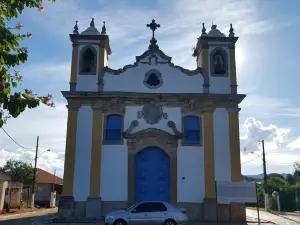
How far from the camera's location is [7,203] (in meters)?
27.7

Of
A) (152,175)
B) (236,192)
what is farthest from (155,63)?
(236,192)

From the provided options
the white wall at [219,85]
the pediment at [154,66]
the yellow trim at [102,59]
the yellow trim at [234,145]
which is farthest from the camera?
the yellow trim at [102,59]

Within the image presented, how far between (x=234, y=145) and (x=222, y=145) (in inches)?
25.9

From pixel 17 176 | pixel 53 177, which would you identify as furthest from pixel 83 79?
pixel 53 177

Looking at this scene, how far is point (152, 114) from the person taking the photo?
69.5 ft

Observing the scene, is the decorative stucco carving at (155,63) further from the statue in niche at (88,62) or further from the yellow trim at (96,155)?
the yellow trim at (96,155)

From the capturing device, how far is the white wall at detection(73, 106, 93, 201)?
2011 centimetres

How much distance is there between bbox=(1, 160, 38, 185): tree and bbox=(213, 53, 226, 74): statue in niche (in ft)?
106

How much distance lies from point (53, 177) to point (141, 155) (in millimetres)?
36074

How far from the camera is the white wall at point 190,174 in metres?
20.1

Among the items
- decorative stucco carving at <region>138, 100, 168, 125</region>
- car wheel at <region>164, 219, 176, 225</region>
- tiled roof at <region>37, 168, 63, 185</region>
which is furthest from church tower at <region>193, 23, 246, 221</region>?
tiled roof at <region>37, 168, 63, 185</region>

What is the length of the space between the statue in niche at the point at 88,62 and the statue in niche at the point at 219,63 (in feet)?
23.9

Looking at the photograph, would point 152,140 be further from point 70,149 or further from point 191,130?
point 70,149

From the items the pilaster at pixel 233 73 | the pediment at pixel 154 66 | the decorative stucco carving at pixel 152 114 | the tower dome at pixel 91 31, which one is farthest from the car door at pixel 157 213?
the tower dome at pixel 91 31
